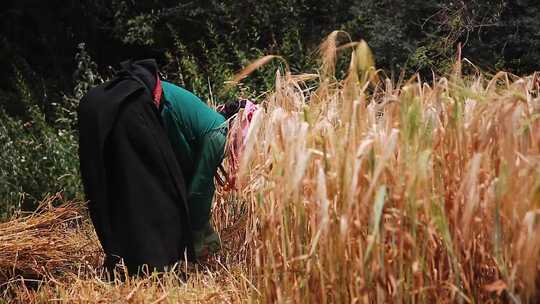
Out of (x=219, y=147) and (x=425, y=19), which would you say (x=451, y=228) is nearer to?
(x=219, y=147)

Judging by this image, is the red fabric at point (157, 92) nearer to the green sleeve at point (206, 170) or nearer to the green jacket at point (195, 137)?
the green jacket at point (195, 137)

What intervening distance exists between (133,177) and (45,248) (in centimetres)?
72

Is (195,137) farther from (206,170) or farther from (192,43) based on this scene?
(192,43)

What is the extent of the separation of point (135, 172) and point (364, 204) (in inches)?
59.1

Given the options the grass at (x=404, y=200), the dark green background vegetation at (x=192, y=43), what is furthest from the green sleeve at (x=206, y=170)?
the dark green background vegetation at (x=192, y=43)

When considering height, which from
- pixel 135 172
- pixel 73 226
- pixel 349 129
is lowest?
pixel 73 226

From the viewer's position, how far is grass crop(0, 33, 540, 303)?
265 cm

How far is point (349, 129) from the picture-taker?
116 inches

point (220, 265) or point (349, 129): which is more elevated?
point (349, 129)

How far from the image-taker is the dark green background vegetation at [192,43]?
6.32 meters

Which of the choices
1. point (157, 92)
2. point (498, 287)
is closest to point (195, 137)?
point (157, 92)

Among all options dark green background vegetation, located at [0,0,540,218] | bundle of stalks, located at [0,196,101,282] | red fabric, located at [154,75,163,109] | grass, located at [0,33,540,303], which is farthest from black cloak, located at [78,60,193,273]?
dark green background vegetation, located at [0,0,540,218]

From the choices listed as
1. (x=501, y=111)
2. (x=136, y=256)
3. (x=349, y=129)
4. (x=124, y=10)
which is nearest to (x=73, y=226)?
(x=136, y=256)

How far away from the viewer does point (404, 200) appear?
2727mm
